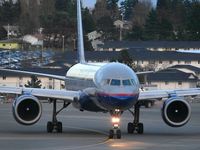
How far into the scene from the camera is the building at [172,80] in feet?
388

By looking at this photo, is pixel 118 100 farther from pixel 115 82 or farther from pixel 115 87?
pixel 115 82

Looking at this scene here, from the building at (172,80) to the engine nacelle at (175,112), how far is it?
3308 inches

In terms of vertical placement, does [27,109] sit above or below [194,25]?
below

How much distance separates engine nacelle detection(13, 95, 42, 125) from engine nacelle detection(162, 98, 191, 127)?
4798 millimetres

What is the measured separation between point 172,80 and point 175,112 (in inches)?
3415

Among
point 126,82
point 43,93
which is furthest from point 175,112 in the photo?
point 43,93

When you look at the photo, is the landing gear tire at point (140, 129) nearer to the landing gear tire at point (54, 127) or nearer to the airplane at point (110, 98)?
the airplane at point (110, 98)

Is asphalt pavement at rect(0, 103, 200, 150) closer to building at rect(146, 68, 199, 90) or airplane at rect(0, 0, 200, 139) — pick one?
airplane at rect(0, 0, 200, 139)

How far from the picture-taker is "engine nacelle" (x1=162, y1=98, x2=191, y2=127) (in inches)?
1268

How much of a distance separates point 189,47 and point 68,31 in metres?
36.8

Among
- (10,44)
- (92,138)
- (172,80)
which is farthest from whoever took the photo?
(10,44)

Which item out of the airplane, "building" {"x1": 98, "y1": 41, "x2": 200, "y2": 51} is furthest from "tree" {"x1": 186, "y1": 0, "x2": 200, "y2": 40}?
the airplane

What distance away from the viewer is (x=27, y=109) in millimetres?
32094

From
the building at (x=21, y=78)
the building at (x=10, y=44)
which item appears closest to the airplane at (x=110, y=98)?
the building at (x=21, y=78)
